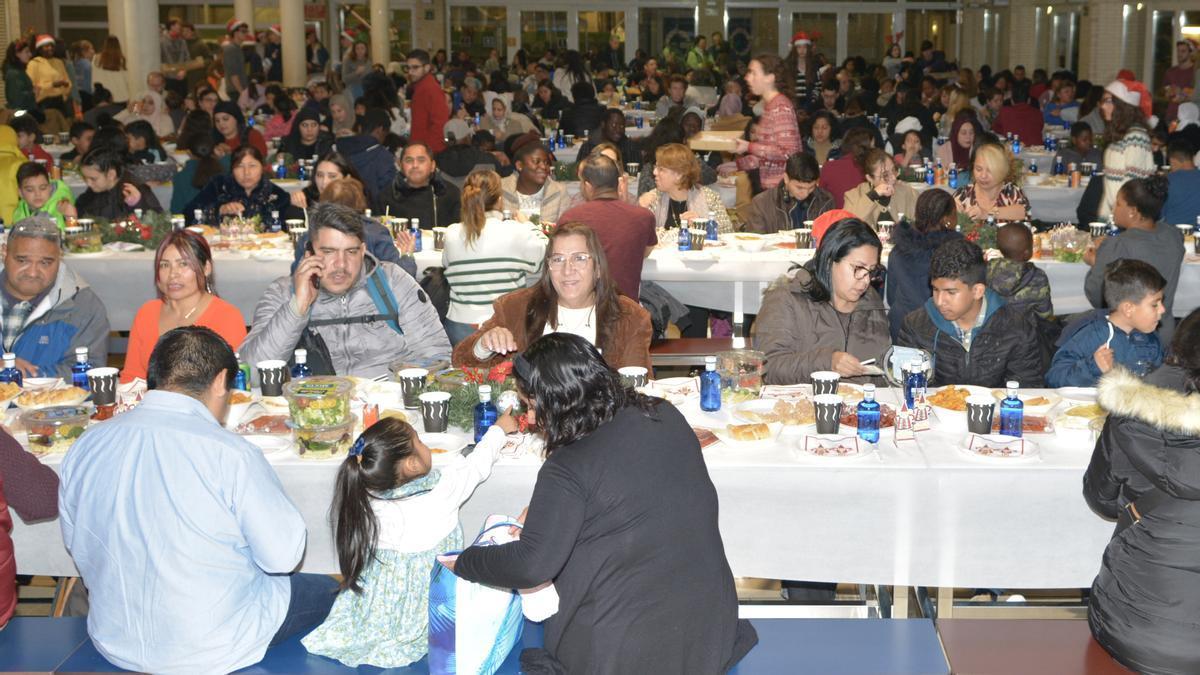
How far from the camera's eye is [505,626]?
3.24 meters

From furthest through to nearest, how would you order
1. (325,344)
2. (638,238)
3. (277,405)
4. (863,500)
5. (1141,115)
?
(1141,115) < (638,238) < (325,344) < (277,405) < (863,500)

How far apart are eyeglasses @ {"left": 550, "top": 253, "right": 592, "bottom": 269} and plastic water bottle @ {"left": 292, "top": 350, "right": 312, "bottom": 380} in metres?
0.91

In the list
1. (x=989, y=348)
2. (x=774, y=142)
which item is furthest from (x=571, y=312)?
(x=774, y=142)

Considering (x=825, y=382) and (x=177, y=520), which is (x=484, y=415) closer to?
(x=825, y=382)

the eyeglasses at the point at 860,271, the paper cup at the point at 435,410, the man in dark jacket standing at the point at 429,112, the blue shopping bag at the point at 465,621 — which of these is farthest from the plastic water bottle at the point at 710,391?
the man in dark jacket standing at the point at 429,112

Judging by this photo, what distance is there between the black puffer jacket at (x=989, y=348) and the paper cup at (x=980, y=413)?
25.6 inches

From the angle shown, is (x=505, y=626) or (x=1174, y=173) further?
(x=1174, y=173)

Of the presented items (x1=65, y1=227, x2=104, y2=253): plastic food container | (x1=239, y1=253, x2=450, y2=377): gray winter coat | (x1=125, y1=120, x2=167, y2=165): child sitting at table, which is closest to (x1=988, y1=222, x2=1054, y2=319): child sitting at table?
(x1=239, y1=253, x2=450, y2=377): gray winter coat

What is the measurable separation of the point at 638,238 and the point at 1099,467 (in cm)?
322

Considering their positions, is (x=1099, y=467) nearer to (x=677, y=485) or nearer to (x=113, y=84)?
(x=677, y=485)

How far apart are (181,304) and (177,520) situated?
6.37 feet

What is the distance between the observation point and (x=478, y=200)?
19.7 feet

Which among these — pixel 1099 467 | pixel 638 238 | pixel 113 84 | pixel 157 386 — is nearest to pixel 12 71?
pixel 113 84

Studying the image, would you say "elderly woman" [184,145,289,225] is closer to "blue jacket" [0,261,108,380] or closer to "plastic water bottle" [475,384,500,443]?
"blue jacket" [0,261,108,380]
